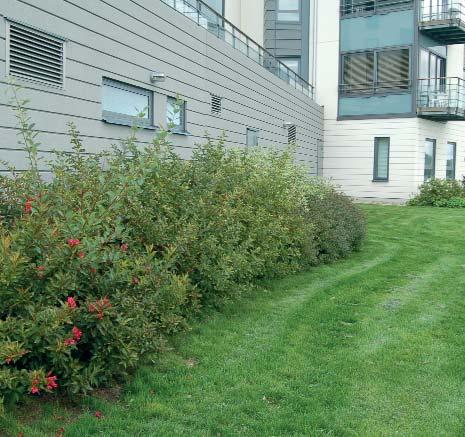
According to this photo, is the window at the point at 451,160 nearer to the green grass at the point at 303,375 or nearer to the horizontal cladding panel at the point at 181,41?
the horizontal cladding panel at the point at 181,41

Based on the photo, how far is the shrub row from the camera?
3803mm

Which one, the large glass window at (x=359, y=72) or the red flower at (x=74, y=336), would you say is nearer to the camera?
the red flower at (x=74, y=336)

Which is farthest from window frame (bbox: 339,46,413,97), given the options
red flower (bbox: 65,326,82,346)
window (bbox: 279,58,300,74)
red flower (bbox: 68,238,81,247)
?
red flower (bbox: 65,326,82,346)

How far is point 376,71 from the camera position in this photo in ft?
77.5

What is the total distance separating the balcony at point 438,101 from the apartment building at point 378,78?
0.04 m

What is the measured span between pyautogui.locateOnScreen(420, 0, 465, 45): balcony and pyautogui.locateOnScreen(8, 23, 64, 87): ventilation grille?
1726cm

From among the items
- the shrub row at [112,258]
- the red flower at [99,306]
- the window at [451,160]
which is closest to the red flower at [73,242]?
the shrub row at [112,258]

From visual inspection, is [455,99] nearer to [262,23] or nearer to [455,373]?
[262,23]

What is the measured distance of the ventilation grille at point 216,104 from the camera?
1443cm

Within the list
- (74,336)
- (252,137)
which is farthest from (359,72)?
(74,336)

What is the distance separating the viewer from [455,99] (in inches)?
927

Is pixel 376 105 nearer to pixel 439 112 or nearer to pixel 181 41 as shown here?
pixel 439 112

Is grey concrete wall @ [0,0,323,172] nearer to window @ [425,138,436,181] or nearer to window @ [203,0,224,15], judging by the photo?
window @ [203,0,224,15]

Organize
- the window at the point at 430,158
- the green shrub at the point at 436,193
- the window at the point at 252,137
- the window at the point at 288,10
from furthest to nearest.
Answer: the window at the point at 430,158 → the window at the point at 288,10 → the green shrub at the point at 436,193 → the window at the point at 252,137
